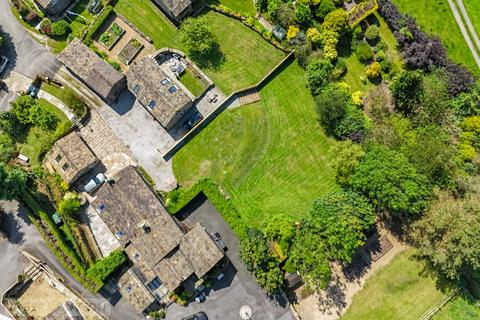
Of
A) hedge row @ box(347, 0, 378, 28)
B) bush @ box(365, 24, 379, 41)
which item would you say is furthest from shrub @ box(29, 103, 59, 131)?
bush @ box(365, 24, 379, 41)

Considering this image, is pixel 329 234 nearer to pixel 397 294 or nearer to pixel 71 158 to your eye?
pixel 397 294

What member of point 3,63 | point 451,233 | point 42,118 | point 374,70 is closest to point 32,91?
point 42,118

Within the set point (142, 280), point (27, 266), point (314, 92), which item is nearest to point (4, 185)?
point (27, 266)

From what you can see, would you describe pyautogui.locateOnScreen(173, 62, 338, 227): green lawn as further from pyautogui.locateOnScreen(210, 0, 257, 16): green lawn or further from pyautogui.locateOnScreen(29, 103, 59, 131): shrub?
pyautogui.locateOnScreen(29, 103, 59, 131): shrub

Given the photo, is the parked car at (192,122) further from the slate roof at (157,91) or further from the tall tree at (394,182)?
the tall tree at (394,182)

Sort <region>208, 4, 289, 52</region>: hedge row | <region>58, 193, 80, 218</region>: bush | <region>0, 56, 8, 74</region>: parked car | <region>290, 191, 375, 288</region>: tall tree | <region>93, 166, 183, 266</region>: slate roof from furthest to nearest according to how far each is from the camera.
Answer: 1. <region>0, 56, 8, 74</region>: parked car
2. <region>208, 4, 289, 52</region>: hedge row
3. <region>58, 193, 80, 218</region>: bush
4. <region>93, 166, 183, 266</region>: slate roof
5. <region>290, 191, 375, 288</region>: tall tree
